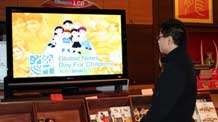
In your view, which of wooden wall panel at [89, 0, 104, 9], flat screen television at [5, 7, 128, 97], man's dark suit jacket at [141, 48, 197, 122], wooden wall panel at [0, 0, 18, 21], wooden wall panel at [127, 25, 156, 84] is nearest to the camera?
man's dark suit jacket at [141, 48, 197, 122]

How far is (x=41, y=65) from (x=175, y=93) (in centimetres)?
122

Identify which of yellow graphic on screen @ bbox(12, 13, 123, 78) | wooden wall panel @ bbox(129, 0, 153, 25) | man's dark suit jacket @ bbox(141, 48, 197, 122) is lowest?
man's dark suit jacket @ bbox(141, 48, 197, 122)

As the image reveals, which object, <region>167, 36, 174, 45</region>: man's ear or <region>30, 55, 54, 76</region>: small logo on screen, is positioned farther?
<region>30, 55, 54, 76</region>: small logo on screen

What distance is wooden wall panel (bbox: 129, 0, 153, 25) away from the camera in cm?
464

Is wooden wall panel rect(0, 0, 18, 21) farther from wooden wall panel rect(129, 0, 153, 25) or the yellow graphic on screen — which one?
wooden wall panel rect(129, 0, 153, 25)

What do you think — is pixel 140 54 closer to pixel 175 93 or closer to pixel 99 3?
pixel 99 3

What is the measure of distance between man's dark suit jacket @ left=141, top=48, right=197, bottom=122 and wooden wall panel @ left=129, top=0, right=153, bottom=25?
6.71ft

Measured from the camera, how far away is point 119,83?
355 cm

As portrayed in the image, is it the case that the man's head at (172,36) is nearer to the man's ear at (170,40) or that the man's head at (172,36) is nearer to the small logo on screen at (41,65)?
the man's ear at (170,40)

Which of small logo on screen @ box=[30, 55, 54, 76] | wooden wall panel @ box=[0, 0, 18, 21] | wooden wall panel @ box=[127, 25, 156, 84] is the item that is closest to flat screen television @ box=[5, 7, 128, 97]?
small logo on screen @ box=[30, 55, 54, 76]

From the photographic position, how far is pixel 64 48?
3.35 m

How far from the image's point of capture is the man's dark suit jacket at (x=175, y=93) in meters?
2.52

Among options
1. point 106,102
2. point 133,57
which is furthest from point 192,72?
point 133,57

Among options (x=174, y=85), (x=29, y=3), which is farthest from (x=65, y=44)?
(x=174, y=85)
